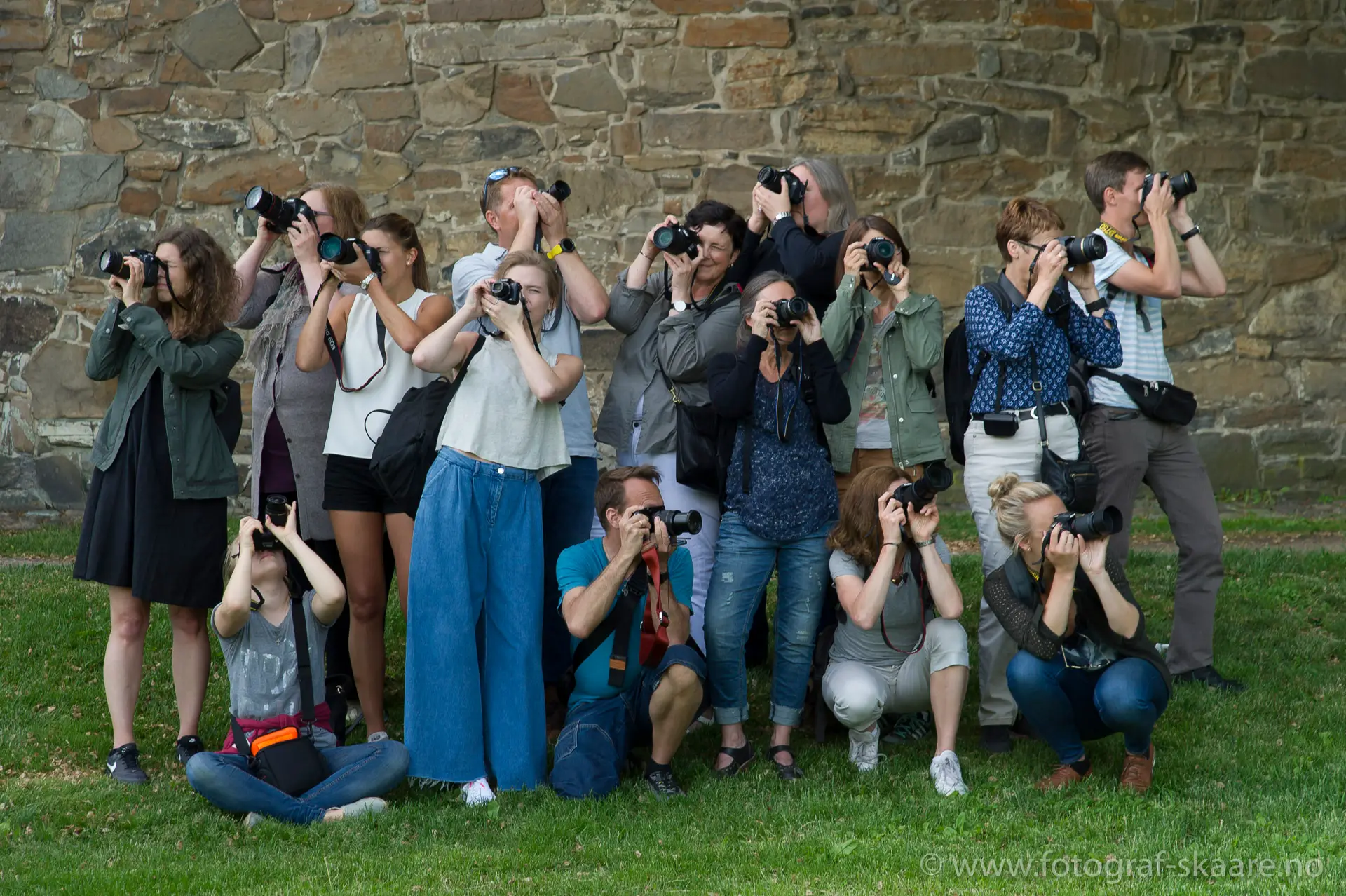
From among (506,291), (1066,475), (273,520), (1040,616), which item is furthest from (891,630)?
(273,520)

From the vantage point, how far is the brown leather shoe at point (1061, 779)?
3.75 meters

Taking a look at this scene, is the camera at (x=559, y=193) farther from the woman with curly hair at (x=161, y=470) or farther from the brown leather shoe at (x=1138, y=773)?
the brown leather shoe at (x=1138, y=773)

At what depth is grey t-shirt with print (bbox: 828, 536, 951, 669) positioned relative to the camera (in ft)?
13.3

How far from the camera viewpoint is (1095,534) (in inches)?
142

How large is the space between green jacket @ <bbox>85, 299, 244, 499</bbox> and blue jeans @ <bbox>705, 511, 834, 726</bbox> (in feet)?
5.04

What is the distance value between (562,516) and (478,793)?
3.23ft

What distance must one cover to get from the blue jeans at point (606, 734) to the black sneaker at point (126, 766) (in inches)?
48.7

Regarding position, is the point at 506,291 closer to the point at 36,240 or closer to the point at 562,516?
the point at 562,516

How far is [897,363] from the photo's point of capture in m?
4.25

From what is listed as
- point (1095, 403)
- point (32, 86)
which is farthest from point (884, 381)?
point (32, 86)

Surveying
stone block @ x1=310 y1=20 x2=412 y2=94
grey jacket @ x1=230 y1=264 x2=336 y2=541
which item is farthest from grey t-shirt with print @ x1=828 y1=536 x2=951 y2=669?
stone block @ x1=310 y1=20 x2=412 y2=94

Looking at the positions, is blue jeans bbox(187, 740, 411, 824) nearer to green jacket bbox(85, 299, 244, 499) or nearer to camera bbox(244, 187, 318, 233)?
green jacket bbox(85, 299, 244, 499)

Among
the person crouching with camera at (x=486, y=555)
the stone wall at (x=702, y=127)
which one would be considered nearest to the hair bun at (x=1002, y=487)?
the person crouching with camera at (x=486, y=555)

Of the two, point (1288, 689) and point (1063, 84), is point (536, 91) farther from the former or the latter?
point (1288, 689)
